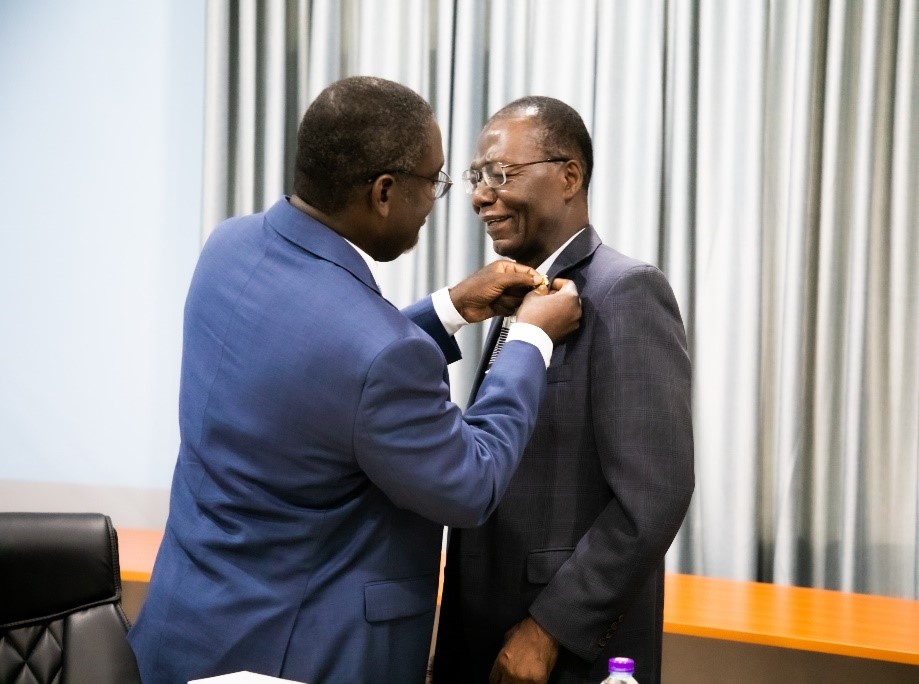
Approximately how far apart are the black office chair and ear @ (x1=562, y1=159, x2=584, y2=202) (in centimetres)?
→ 109

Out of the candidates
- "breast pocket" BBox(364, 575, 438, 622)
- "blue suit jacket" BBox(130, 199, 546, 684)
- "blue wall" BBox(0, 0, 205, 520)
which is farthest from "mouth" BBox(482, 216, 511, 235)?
A: "blue wall" BBox(0, 0, 205, 520)

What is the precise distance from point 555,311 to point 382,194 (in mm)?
358

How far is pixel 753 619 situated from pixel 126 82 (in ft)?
9.38

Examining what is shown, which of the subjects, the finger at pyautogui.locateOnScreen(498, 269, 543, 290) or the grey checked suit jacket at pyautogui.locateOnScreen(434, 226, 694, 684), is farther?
the finger at pyautogui.locateOnScreen(498, 269, 543, 290)

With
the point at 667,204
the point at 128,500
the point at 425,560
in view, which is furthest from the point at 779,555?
the point at 128,500

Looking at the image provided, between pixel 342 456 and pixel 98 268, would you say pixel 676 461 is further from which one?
pixel 98 268

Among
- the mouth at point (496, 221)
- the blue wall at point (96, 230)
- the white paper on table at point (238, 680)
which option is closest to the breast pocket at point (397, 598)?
the white paper on table at point (238, 680)

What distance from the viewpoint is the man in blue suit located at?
1.43 metres

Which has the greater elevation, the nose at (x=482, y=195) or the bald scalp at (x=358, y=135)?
the bald scalp at (x=358, y=135)

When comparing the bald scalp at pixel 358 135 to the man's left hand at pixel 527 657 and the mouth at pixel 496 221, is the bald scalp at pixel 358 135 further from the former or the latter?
the man's left hand at pixel 527 657

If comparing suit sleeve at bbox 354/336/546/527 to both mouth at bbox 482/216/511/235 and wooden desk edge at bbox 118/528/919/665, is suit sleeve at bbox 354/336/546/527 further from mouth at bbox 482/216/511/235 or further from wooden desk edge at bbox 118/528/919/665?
wooden desk edge at bbox 118/528/919/665

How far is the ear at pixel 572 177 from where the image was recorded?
6.14 ft

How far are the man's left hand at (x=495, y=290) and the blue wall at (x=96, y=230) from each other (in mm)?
2007

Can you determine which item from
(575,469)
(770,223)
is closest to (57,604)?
(575,469)
